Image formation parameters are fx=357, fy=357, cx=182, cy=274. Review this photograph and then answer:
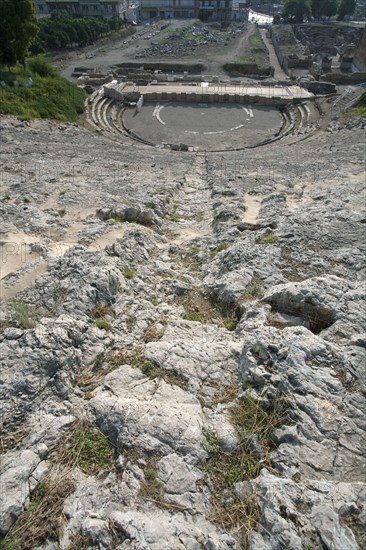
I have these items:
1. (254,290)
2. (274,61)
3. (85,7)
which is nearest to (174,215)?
(254,290)

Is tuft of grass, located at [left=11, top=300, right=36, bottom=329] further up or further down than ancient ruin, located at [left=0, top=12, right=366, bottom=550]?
further up

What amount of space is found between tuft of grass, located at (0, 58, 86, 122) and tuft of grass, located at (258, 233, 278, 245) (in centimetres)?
2881

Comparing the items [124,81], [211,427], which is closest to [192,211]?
[211,427]

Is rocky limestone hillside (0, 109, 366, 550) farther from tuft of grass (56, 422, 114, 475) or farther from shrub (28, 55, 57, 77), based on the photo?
shrub (28, 55, 57, 77)

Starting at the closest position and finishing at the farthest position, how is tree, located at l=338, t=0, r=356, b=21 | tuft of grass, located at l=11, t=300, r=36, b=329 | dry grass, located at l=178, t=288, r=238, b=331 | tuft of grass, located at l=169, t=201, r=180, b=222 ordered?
tuft of grass, located at l=11, t=300, r=36, b=329 → dry grass, located at l=178, t=288, r=238, b=331 → tuft of grass, located at l=169, t=201, r=180, b=222 → tree, located at l=338, t=0, r=356, b=21

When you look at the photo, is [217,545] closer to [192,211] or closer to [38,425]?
[38,425]

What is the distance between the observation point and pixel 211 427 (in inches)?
238

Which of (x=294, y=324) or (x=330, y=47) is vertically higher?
(x=330, y=47)

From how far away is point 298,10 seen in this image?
9762 cm

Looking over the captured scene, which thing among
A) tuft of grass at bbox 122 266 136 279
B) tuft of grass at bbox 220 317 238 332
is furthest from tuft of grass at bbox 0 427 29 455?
tuft of grass at bbox 122 266 136 279

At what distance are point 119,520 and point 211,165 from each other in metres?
25.1

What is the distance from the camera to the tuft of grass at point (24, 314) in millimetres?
8055

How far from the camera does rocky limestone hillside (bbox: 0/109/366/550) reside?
4.92 meters

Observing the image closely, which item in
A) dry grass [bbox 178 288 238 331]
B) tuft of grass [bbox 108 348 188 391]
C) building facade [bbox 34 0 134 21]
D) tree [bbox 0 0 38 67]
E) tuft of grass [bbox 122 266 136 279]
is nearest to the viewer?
tuft of grass [bbox 108 348 188 391]
